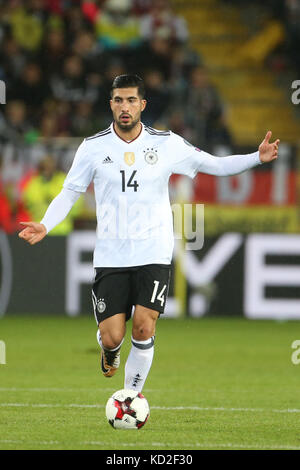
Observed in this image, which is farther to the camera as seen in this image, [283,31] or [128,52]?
[283,31]

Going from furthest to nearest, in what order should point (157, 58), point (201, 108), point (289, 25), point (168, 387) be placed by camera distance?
point (289, 25)
point (157, 58)
point (201, 108)
point (168, 387)

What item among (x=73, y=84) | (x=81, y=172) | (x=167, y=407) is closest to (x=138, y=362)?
(x=167, y=407)

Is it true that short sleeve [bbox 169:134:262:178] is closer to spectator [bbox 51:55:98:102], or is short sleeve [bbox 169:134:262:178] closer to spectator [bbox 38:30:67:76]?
spectator [bbox 51:55:98:102]

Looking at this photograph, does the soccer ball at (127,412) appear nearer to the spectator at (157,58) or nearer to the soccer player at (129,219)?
the soccer player at (129,219)

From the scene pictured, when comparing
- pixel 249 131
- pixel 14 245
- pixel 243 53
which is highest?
pixel 243 53

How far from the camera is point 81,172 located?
7.74m

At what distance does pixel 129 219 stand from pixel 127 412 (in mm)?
1238

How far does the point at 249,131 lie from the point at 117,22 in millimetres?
2954

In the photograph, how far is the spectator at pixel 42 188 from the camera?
624 inches

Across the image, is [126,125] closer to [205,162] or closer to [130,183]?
[130,183]

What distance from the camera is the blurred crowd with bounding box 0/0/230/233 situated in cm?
1734

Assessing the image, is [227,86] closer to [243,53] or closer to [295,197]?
[243,53]
